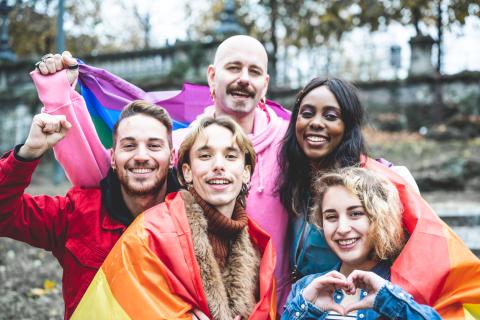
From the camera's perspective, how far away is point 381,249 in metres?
2.69

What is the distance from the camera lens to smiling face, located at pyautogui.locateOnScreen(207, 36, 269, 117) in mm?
3656

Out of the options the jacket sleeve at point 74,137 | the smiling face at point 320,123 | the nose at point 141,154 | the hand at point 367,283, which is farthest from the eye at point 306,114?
the jacket sleeve at point 74,137

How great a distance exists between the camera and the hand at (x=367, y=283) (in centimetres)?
244

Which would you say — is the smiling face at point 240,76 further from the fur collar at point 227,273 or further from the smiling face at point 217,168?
the fur collar at point 227,273

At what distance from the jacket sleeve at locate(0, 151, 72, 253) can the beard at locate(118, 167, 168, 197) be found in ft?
1.14

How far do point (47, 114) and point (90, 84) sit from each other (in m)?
1.05

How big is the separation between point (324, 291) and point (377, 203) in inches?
20.4

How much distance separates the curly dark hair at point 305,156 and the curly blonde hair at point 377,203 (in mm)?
→ 284

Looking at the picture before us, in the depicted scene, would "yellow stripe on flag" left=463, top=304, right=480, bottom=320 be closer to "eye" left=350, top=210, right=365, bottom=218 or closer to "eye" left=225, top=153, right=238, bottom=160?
"eye" left=350, top=210, right=365, bottom=218

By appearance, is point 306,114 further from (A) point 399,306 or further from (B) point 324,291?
(A) point 399,306

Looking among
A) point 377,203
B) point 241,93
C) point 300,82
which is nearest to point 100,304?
point 377,203

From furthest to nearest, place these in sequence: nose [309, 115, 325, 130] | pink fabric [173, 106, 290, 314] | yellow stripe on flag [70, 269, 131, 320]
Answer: pink fabric [173, 106, 290, 314] → nose [309, 115, 325, 130] → yellow stripe on flag [70, 269, 131, 320]

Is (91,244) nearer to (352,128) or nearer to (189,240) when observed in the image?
(189,240)

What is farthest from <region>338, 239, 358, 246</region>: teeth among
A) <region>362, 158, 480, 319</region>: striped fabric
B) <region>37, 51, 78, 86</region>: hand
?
<region>37, 51, 78, 86</region>: hand
